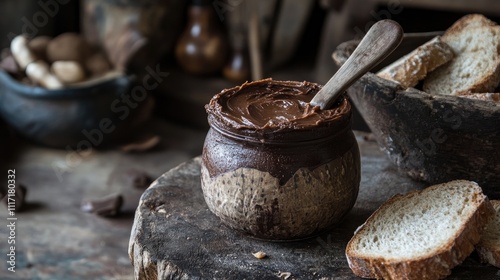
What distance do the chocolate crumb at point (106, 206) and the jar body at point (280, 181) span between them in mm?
1349

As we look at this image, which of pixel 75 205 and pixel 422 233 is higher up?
pixel 422 233

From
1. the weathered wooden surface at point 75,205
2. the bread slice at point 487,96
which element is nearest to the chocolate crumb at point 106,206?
the weathered wooden surface at point 75,205

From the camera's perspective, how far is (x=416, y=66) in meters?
1.56

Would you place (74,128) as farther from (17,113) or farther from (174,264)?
(174,264)

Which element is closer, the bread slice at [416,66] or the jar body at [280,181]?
the jar body at [280,181]

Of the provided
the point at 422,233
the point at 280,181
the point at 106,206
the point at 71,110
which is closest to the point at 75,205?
the point at 106,206

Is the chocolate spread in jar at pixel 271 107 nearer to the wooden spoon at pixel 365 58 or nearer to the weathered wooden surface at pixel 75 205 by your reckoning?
the wooden spoon at pixel 365 58

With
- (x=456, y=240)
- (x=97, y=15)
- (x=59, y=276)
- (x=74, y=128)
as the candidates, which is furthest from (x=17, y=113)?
(x=456, y=240)

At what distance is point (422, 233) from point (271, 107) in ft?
1.32

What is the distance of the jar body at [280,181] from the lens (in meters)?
1.26

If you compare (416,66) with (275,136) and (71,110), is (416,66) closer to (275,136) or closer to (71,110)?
(275,136)

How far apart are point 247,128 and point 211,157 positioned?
0.12 metres

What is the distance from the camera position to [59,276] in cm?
224

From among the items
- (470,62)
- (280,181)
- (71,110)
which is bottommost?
(71,110)
